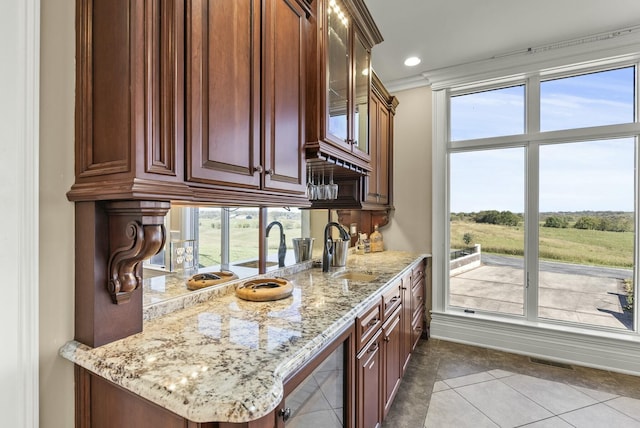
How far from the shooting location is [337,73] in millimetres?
1947

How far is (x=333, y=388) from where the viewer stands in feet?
4.35

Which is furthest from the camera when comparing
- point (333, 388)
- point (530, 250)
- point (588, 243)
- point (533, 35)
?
point (530, 250)

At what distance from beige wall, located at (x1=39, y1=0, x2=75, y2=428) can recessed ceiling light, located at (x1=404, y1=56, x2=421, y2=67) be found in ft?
9.41

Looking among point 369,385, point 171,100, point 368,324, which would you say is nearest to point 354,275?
point 368,324

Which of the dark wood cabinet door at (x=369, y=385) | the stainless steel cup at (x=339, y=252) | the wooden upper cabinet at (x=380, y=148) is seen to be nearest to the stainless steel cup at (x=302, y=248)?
the stainless steel cup at (x=339, y=252)

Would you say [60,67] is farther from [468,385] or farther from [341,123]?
[468,385]

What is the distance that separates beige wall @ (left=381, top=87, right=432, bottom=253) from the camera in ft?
11.6

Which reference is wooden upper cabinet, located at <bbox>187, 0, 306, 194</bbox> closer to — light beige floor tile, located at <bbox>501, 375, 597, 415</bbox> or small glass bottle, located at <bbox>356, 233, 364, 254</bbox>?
small glass bottle, located at <bbox>356, 233, 364, 254</bbox>

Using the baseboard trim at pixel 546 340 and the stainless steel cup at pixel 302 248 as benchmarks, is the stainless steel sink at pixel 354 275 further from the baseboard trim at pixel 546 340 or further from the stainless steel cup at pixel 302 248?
the baseboard trim at pixel 546 340

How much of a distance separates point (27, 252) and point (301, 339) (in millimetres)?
908

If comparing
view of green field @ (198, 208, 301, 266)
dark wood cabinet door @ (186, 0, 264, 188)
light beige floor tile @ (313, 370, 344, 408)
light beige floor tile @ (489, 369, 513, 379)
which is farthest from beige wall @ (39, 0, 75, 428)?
light beige floor tile @ (489, 369, 513, 379)

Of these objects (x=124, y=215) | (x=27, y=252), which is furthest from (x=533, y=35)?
(x=27, y=252)

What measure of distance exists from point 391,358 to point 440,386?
0.77m

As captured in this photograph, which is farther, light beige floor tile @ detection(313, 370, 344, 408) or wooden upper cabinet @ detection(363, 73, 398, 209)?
wooden upper cabinet @ detection(363, 73, 398, 209)
